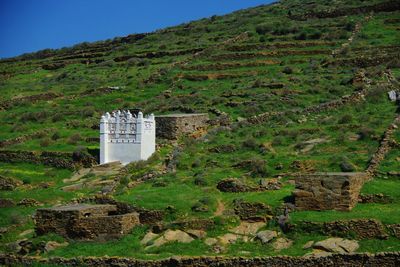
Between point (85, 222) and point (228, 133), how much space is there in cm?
1397

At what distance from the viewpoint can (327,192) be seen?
2308cm

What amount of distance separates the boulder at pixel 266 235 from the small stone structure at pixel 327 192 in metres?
1.35

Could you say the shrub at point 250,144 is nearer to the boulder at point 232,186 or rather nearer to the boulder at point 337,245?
the boulder at point 232,186

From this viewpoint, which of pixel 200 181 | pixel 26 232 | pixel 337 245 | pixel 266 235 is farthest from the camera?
pixel 200 181

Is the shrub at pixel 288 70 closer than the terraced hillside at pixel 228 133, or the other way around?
the terraced hillside at pixel 228 133

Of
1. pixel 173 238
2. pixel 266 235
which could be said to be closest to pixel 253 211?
pixel 266 235

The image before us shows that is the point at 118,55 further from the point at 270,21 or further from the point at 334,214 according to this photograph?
the point at 334,214

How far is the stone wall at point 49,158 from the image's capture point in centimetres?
3544

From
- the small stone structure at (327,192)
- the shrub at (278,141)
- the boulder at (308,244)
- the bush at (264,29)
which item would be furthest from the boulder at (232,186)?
the bush at (264,29)

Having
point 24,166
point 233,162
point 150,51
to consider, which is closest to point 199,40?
point 150,51

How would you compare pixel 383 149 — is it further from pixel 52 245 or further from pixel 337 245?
pixel 52 245

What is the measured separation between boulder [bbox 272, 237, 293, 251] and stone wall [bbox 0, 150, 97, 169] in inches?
592

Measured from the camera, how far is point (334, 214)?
22.5 meters

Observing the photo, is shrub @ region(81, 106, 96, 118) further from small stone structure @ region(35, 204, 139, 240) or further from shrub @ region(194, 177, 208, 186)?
small stone structure @ region(35, 204, 139, 240)
